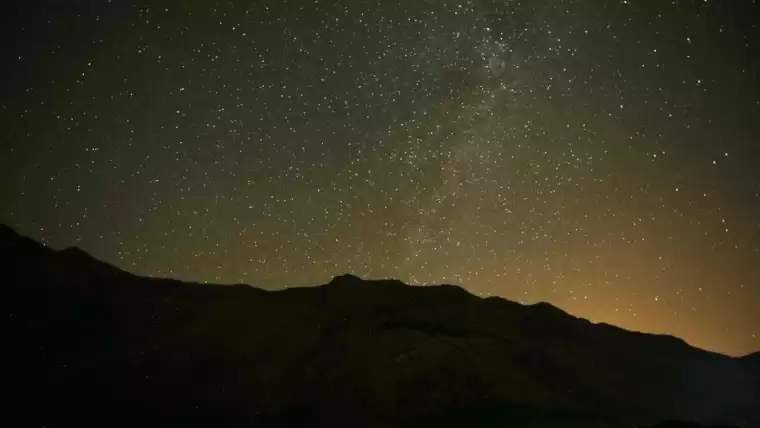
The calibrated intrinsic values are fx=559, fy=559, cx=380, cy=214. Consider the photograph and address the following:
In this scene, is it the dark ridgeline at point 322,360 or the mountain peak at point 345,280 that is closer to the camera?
the dark ridgeline at point 322,360

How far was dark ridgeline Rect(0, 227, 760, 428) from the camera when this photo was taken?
19344 millimetres

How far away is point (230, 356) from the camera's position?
76.3ft

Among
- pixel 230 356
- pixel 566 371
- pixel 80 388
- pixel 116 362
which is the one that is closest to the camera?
pixel 80 388

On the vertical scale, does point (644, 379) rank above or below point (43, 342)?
above

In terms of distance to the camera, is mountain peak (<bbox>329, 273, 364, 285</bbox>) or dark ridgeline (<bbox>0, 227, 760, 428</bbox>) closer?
dark ridgeline (<bbox>0, 227, 760, 428</bbox>)

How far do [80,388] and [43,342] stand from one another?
4561 millimetres

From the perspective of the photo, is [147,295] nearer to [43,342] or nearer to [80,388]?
[43,342]

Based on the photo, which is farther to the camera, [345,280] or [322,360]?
[345,280]

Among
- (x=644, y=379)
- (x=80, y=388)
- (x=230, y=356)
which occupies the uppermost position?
(x=644, y=379)

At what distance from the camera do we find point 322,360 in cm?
2358

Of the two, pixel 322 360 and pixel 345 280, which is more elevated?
pixel 345 280

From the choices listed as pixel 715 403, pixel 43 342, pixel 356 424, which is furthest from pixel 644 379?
pixel 43 342

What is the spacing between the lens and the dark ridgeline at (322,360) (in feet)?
63.5

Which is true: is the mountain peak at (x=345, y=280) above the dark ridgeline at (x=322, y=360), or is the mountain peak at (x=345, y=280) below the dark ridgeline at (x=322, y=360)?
above
